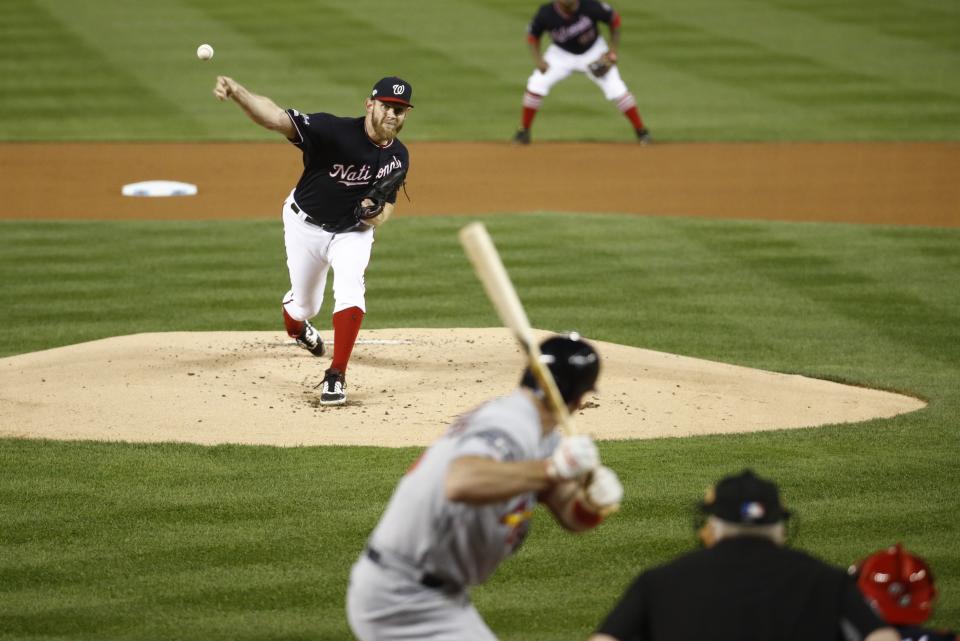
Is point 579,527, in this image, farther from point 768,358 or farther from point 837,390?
point 768,358

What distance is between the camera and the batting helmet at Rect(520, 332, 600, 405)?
14.7ft

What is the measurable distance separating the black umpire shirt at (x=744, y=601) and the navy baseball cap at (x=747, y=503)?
82 millimetres

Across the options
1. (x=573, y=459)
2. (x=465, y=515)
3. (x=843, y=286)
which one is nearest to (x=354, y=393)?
(x=843, y=286)

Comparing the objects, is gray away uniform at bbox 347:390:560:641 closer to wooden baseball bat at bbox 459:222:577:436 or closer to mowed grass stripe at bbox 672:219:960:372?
wooden baseball bat at bbox 459:222:577:436

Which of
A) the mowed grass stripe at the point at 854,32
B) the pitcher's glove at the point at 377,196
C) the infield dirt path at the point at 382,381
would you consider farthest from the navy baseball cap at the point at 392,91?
the mowed grass stripe at the point at 854,32

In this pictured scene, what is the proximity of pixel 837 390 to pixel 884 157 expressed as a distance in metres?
11.0

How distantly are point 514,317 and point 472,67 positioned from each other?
22757mm

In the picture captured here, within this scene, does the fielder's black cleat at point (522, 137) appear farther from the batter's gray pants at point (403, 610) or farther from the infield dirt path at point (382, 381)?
the batter's gray pants at point (403, 610)

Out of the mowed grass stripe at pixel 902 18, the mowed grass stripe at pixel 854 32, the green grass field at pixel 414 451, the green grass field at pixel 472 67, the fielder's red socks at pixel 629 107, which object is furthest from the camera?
the mowed grass stripe at pixel 902 18

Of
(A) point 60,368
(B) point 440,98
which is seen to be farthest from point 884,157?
(A) point 60,368

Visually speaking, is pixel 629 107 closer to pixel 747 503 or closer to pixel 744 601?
pixel 747 503

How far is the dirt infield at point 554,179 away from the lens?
17250 millimetres

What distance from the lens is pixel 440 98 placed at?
24859 millimetres

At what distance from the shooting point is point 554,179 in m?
19.0
